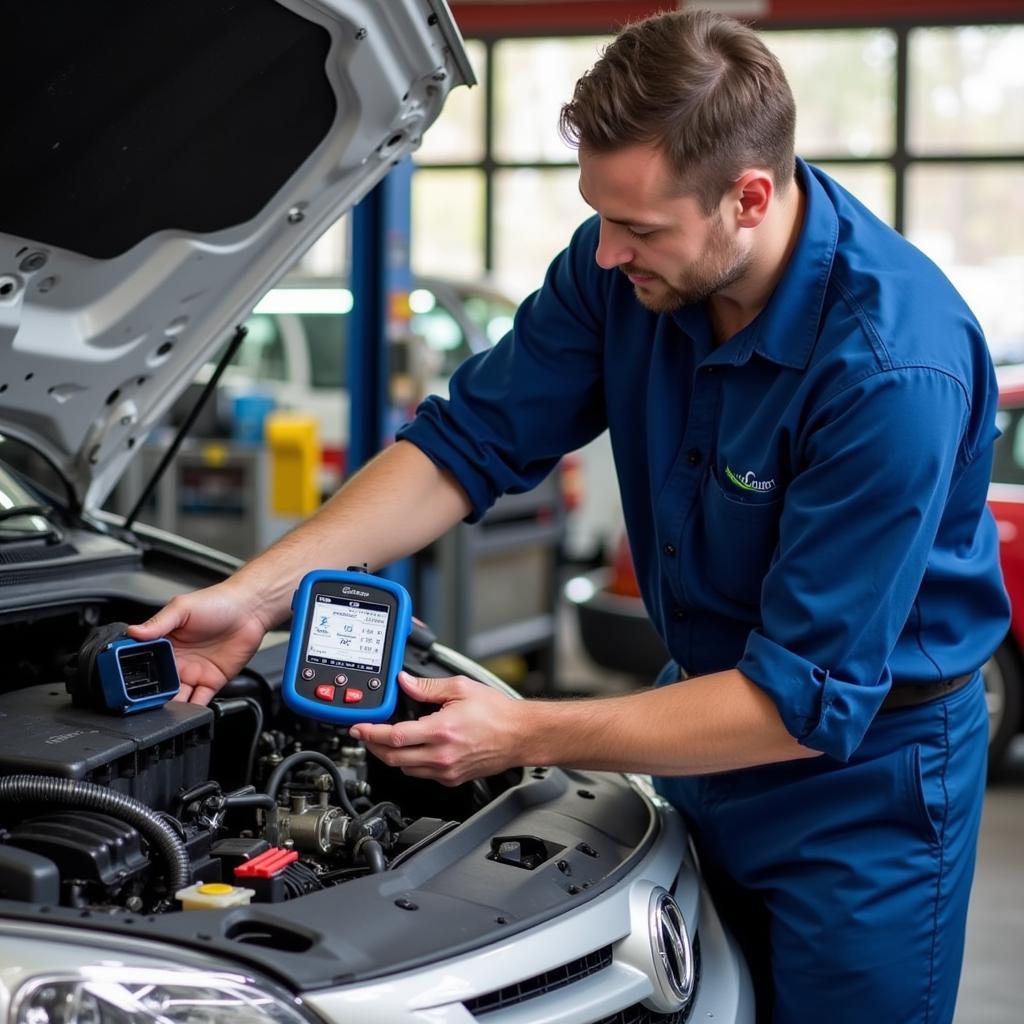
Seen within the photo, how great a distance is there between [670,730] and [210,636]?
2.23 ft

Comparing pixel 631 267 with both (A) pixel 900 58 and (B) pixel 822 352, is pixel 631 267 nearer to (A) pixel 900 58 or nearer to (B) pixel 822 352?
(B) pixel 822 352

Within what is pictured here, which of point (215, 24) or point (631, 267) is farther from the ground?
point (215, 24)

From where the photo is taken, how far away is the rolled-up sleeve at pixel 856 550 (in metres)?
1.67

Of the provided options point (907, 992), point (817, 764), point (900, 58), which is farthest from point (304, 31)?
point (900, 58)

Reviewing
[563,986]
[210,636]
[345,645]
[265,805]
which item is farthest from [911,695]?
[210,636]

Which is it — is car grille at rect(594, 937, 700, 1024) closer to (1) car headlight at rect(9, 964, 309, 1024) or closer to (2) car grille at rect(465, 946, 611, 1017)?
(2) car grille at rect(465, 946, 611, 1017)

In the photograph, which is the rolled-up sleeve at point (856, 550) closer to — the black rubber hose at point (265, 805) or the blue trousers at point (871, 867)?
the blue trousers at point (871, 867)

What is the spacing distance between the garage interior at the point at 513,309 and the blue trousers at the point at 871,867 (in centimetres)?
96

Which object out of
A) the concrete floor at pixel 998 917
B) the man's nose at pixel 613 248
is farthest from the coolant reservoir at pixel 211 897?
the concrete floor at pixel 998 917

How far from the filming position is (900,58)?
10.6 metres

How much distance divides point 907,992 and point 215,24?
1.51m

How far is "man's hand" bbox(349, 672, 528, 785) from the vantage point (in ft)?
5.50

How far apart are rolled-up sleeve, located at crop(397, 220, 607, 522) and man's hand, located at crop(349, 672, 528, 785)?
50cm

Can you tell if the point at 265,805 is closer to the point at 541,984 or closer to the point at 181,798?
the point at 181,798
